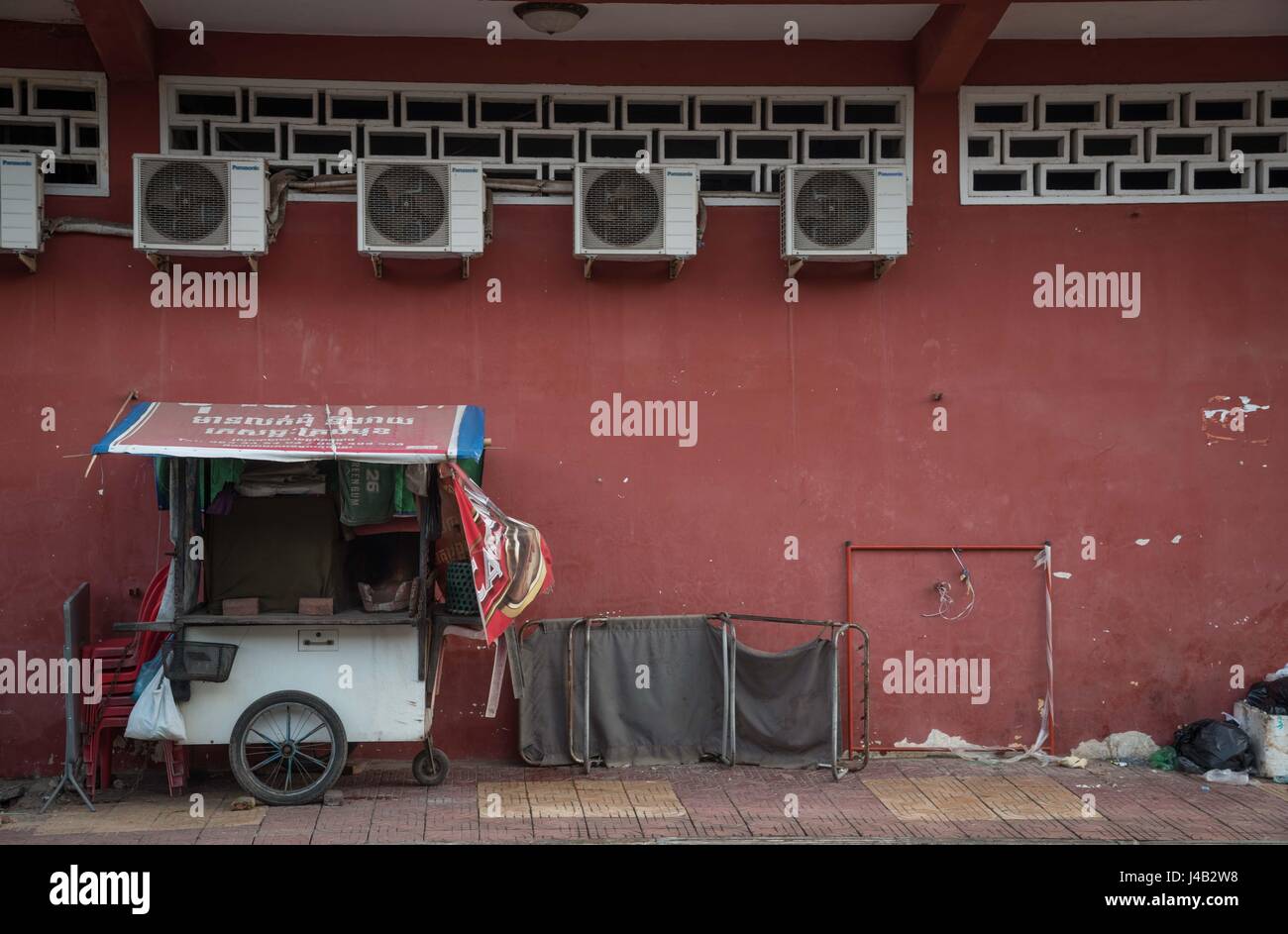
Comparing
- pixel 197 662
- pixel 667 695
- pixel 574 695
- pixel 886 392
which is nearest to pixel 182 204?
pixel 197 662

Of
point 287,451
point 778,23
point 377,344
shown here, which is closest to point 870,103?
point 778,23

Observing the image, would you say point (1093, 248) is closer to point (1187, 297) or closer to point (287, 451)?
point (1187, 297)

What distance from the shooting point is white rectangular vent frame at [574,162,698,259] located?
1002 cm

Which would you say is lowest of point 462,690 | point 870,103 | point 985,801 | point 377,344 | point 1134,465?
point 985,801

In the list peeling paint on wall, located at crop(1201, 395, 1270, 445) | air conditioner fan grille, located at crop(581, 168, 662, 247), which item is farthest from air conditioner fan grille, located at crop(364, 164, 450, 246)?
peeling paint on wall, located at crop(1201, 395, 1270, 445)

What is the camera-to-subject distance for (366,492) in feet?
31.1

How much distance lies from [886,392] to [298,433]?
461cm

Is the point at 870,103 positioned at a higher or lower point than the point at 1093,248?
higher

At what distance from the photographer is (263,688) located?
9.11 metres

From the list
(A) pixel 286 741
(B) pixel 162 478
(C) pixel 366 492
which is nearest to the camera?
(A) pixel 286 741

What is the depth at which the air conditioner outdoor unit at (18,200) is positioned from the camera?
970 centimetres

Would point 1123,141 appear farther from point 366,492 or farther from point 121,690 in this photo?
point 121,690

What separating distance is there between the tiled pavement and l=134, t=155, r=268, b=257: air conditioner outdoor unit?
4.00 meters

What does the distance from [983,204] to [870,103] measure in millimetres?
1220
